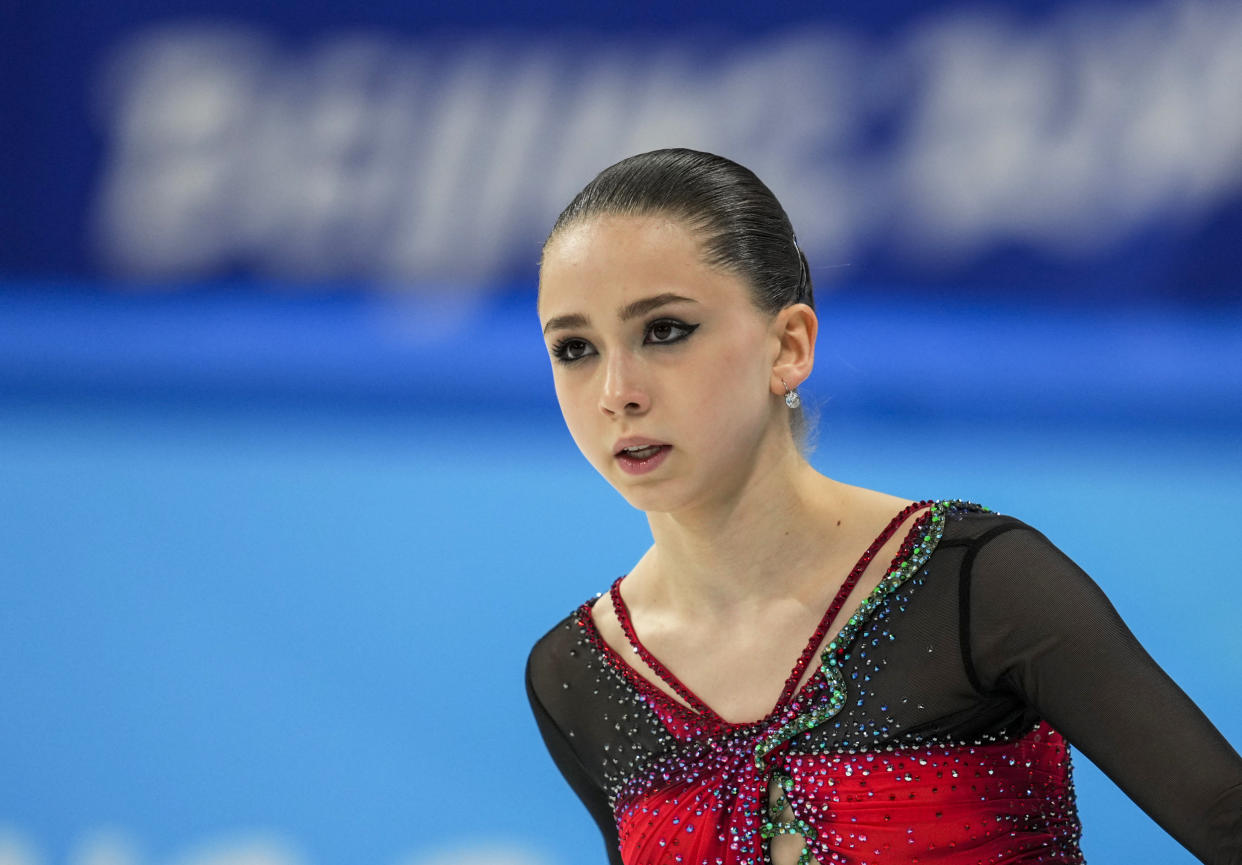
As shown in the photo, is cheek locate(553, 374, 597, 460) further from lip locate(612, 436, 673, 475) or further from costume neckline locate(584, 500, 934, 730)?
costume neckline locate(584, 500, 934, 730)

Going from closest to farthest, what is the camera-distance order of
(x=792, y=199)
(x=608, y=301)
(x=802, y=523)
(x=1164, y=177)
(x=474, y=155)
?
(x=608, y=301)
(x=802, y=523)
(x=1164, y=177)
(x=792, y=199)
(x=474, y=155)

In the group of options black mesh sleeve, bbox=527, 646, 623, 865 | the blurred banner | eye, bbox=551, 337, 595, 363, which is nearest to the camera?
eye, bbox=551, 337, 595, 363

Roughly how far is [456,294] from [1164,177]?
4.91ft

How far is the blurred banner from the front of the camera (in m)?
2.82

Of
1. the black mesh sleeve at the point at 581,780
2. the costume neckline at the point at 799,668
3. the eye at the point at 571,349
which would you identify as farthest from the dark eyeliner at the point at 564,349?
the black mesh sleeve at the point at 581,780

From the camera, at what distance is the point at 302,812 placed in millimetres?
2910

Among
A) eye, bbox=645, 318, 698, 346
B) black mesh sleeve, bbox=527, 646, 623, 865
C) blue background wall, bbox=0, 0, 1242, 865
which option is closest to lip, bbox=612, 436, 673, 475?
eye, bbox=645, 318, 698, 346

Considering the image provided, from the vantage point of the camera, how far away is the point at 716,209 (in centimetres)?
159

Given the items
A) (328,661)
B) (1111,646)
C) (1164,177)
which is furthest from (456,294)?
(1111,646)

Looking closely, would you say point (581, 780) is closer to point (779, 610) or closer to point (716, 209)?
point (779, 610)

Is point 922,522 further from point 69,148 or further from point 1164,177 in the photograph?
point 69,148

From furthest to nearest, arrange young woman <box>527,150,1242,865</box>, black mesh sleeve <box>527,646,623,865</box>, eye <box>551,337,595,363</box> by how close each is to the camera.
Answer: black mesh sleeve <box>527,646,623,865</box> → eye <box>551,337,595,363</box> → young woman <box>527,150,1242,865</box>

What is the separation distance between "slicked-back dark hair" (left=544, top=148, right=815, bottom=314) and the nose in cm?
14

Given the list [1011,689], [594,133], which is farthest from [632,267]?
[594,133]
